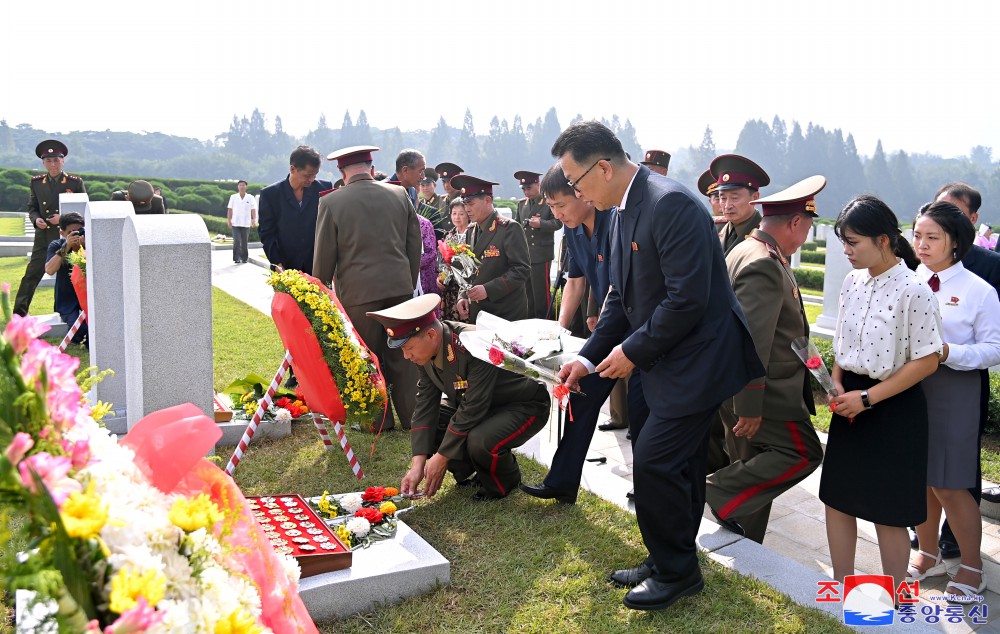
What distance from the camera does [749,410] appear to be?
3906 millimetres

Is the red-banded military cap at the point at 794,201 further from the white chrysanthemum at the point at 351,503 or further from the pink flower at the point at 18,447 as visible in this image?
the pink flower at the point at 18,447

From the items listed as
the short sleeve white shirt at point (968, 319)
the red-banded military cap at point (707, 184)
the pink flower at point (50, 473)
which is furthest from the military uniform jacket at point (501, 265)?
the pink flower at point (50, 473)

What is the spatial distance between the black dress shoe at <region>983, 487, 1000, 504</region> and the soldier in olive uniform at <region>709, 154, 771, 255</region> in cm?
215

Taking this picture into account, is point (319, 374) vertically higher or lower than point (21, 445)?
lower

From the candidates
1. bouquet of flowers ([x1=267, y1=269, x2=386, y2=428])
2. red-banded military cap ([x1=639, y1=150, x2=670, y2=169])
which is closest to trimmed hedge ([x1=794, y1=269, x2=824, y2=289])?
red-banded military cap ([x1=639, y1=150, x2=670, y2=169])

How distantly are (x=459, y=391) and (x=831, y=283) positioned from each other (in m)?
7.46

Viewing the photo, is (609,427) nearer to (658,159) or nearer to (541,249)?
(658,159)

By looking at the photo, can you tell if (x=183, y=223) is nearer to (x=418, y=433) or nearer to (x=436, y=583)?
(x=418, y=433)

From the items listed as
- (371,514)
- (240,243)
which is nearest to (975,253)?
(371,514)

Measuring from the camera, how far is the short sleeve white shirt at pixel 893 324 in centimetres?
337

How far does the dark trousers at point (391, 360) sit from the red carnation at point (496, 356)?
227 cm

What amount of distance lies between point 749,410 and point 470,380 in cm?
148

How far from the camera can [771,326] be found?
3949 mm

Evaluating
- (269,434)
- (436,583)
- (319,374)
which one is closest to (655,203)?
(436,583)
